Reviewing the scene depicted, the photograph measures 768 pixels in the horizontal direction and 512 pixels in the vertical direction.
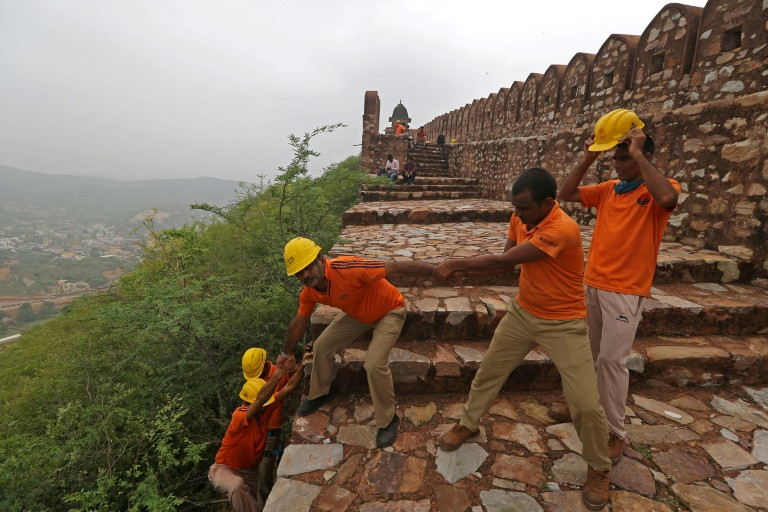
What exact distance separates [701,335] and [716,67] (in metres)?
3.95

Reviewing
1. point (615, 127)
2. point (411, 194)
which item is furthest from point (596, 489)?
point (411, 194)

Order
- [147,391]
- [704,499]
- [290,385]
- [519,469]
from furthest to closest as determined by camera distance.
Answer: [147,391]
[290,385]
[519,469]
[704,499]

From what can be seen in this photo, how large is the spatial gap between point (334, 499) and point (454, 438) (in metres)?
0.79

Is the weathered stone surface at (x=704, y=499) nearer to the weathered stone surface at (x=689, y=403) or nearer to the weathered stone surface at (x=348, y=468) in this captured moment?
the weathered stone surface at (x=689, y=403)

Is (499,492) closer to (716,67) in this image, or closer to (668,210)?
(668,210)

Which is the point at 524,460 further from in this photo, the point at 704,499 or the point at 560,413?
the point at 704,499

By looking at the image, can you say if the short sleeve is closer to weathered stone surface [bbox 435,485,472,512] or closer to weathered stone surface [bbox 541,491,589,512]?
weathered stone surface [bbox 541,491,589,512]

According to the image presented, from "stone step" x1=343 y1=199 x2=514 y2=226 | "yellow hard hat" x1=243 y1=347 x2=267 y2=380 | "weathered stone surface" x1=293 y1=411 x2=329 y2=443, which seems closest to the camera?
"weathered stone surface" x1=293 y1=411 x2=329 y2=443

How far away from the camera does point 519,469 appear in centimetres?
202

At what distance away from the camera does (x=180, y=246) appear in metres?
7.43

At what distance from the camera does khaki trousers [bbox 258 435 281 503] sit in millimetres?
2904

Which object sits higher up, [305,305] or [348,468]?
[305,305]

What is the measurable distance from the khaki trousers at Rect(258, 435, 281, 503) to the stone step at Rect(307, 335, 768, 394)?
31.4 inches

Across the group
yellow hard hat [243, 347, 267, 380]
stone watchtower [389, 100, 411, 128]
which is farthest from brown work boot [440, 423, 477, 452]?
stone watchtower [389, 100, 411, 128]
